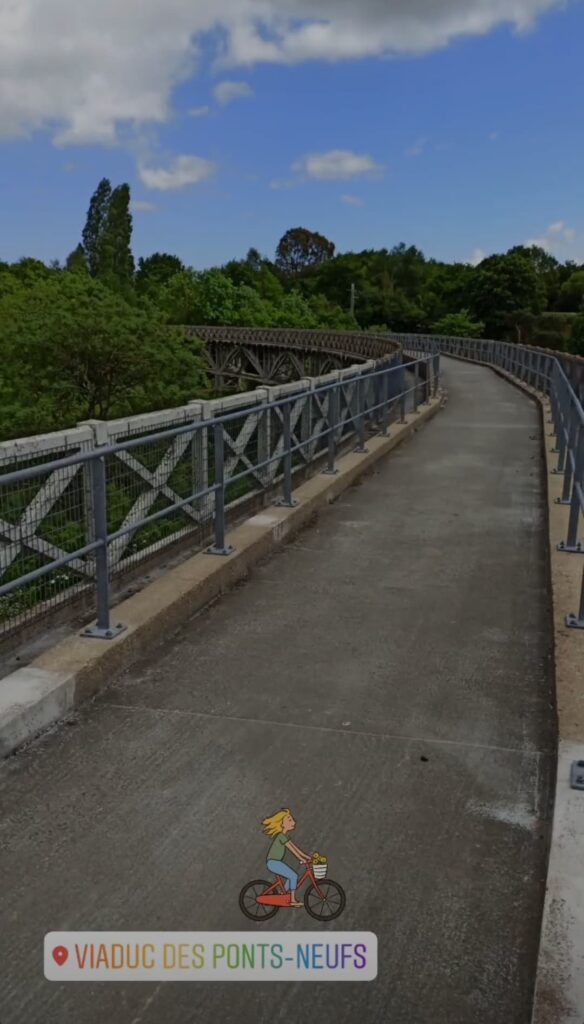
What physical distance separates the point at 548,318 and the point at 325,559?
270ft

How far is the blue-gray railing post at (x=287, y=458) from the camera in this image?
839 centimetres

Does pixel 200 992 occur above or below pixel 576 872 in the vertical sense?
below

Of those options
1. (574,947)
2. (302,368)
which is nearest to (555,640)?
(574,947)

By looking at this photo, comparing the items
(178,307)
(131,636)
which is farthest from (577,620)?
(178,307)

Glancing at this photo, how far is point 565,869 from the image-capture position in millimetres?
3174

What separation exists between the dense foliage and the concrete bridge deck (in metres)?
17.3

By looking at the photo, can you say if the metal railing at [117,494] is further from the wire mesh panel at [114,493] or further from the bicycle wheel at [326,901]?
the bicycle wheel at [326,901]

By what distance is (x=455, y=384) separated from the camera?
1141 inches

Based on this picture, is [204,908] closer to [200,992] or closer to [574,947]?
[200,992]

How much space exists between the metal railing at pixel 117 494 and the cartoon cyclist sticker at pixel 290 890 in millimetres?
1903

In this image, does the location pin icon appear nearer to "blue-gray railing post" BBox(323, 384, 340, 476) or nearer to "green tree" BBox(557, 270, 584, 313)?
"blue-gray railing post" BBox(323, 384, 340, 476)

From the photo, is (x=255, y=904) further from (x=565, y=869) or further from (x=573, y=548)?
(x=573, y=548)

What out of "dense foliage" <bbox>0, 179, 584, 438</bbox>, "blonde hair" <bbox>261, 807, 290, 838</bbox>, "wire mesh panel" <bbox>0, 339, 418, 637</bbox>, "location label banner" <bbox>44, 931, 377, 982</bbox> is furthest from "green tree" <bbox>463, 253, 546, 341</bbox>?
"location label banner" <bbox>44, 931, 377, 982</bbox>

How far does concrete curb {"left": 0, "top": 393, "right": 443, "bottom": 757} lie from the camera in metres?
4.32
